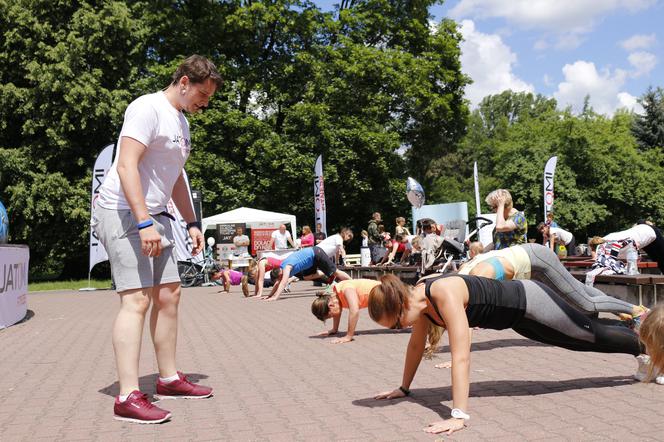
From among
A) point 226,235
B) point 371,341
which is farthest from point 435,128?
point 371,341

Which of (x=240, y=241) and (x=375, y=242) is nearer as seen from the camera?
(x=375, y=242)

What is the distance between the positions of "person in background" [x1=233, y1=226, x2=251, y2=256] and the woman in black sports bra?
18.0m

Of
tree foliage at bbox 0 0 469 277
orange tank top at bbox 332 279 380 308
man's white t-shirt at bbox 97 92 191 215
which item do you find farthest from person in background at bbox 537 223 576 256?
tree foliage at bbox 0 0 469 277

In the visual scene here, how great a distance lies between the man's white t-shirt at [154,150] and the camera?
432 centimetres

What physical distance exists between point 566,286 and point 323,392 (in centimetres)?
207

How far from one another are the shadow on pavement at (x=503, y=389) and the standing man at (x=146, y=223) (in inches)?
55.6

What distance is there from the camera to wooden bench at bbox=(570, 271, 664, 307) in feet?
28.1

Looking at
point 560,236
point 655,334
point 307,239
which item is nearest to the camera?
point 655,334

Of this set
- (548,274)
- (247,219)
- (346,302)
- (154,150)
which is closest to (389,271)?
(346,302)

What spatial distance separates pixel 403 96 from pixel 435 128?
10.8 feet

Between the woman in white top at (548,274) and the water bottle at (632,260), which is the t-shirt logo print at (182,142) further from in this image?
the water bottle at (632,260)

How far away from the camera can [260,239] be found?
2536 centimetres

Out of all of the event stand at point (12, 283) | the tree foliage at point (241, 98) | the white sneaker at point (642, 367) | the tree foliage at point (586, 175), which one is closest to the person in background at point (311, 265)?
the event stand at point (12, 283)

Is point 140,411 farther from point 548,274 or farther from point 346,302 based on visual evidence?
point 346,302
